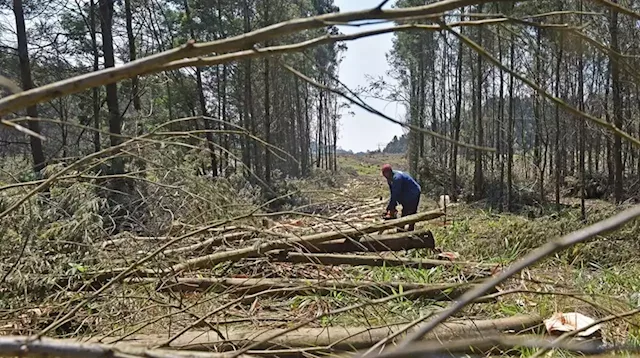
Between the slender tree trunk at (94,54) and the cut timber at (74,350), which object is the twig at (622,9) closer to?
the cut timber at (74,350)

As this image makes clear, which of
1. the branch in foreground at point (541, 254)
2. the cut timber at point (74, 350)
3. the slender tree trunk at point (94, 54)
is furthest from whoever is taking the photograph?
the slender tree trunk at point (94, 54)

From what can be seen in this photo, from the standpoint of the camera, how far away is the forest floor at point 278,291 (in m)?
2.80

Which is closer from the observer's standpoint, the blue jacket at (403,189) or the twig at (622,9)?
the twig at (622,9)

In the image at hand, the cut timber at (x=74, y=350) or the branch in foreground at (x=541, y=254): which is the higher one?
the branch in foreground at (x=541, y=254)

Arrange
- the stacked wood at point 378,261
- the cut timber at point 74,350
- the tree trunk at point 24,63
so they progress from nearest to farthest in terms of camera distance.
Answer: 1. the cut timber at point 74,350
2. the stacked wood at point 378,261
3. the tree trunk at point 24,63

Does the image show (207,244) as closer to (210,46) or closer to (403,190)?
(210,46)

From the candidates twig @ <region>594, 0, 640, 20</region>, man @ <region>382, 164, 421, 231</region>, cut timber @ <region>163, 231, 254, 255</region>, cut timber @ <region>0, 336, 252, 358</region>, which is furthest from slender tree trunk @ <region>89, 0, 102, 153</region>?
twig @ <region>594, 0, 640, 20</region>

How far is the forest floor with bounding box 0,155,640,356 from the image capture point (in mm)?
2804

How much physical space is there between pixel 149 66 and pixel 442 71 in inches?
1070

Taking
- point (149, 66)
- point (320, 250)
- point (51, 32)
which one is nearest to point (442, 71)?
point (51, 32)

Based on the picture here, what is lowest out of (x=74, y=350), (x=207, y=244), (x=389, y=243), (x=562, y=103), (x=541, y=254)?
(x=389, y=243)

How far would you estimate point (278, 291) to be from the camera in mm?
3645

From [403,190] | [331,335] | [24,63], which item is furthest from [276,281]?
[24,63]

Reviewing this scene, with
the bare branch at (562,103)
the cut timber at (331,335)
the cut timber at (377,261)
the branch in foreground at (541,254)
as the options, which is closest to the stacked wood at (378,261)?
the cut timber at (377,261)
